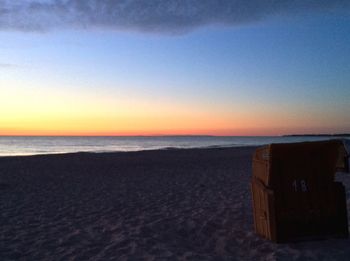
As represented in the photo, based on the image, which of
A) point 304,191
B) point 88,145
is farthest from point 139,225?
point 88,145

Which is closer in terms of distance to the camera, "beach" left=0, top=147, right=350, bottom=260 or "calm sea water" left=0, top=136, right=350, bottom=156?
"beach" left=0, top=147, right=350, bottom=260

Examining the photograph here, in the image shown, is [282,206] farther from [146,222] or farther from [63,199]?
[63,199]

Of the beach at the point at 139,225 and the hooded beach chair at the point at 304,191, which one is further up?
the hooded beach chair at the point at 304,191

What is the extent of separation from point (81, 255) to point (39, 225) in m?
1.97

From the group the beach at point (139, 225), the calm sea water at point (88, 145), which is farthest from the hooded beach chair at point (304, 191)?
the calm sea water at point (88, 145)

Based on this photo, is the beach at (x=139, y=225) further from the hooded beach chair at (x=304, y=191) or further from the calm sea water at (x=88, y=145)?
the calm sea water at (x=88, y=145)

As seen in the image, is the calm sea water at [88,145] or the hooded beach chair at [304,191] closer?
the hooded beach chair at [304,191]

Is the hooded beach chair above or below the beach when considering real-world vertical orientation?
Result: above

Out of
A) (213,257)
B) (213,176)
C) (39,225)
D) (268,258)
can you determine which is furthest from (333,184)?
(213,176)

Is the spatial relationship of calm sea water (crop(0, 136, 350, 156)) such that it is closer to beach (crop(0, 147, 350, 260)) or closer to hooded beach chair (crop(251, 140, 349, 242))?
beach (crop(0, 147, 350, 260))

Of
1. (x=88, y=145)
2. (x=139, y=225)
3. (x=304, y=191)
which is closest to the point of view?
(x=304, y=191)

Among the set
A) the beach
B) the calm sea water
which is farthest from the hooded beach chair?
the calm sea water

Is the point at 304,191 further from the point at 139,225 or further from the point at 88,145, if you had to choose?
the point at 88,145

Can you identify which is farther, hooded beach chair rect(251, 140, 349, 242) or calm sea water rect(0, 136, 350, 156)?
calm sea water rect(0, 136, 350, 156)
